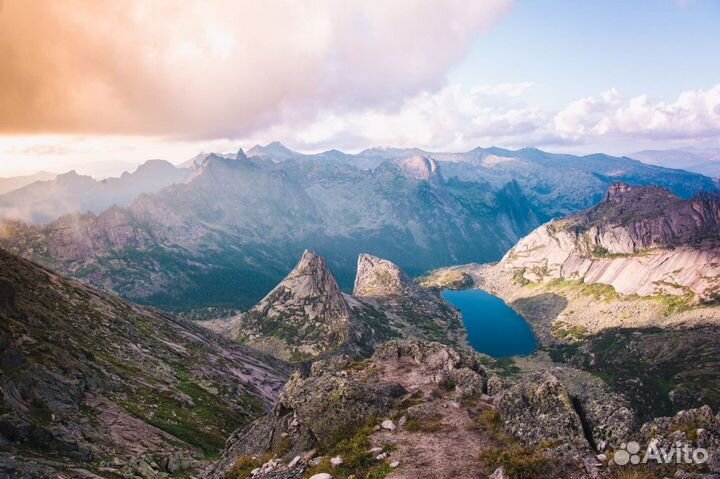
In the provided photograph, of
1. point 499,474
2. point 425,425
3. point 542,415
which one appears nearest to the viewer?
point 499,474

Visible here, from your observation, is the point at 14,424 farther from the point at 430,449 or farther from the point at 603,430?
the point at 603,430

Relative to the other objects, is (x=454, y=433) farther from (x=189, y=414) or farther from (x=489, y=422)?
(x=189, y=414)

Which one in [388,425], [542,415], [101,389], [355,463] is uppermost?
[542,415]

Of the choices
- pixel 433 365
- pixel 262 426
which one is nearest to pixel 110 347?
pixel 262 426

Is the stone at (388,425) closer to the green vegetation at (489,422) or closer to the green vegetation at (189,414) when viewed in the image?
the green vegetation at (489,422)

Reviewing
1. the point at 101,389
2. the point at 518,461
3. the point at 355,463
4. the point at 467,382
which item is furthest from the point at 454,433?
the point at 101,389

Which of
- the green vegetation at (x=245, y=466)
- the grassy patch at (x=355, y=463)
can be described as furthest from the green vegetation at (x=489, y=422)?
the green vegetation at (x=245, y=466)
